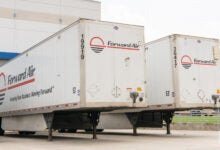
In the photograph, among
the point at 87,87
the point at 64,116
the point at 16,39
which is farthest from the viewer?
the point at 16,39

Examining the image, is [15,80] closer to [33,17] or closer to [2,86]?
[2,86]

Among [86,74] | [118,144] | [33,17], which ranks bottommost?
[118,144]

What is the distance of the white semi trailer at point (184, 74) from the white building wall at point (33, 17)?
725 inches

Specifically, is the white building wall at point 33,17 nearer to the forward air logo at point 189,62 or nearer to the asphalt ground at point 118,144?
the asphalt ground at point 118,144

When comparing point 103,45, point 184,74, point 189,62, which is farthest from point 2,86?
point 189,62

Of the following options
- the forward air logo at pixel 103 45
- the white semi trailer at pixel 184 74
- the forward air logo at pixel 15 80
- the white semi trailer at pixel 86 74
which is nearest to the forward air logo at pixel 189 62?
the white semi trailer at pixel 184 74

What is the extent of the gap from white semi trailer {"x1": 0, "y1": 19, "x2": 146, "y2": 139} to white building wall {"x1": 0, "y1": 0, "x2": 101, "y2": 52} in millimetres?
17787

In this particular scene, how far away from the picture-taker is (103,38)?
40.8ft

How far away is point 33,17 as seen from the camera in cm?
3341

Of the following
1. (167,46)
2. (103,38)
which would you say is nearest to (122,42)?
(103,38)

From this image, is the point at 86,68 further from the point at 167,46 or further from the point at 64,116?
the point at 167,46

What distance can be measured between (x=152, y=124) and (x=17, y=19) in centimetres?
1947

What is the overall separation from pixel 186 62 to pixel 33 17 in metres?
21.1

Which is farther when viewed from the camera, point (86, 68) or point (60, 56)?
point (60, 56)
